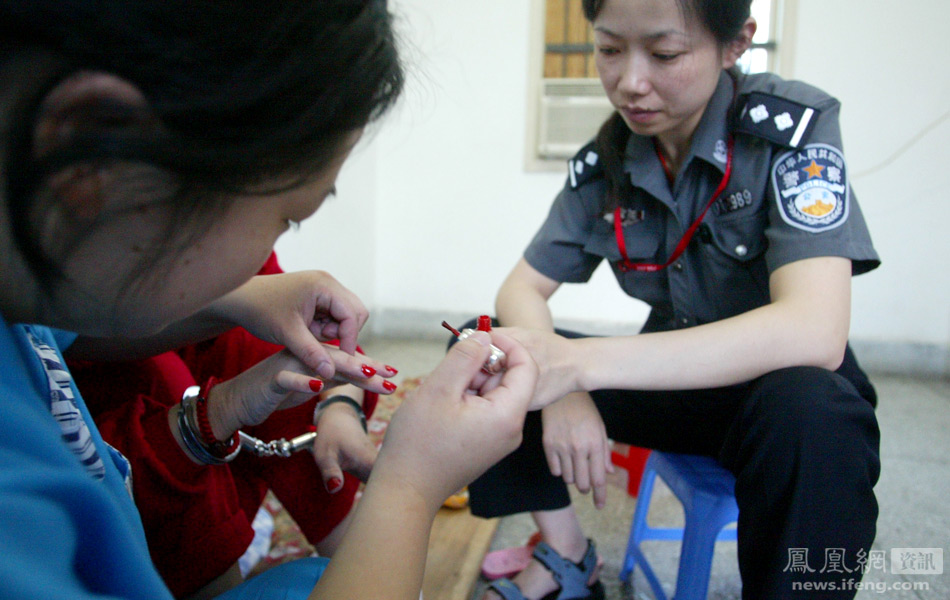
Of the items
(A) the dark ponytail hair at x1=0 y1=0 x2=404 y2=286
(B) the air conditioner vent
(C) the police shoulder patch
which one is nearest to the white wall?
(B) the air conditioner vent

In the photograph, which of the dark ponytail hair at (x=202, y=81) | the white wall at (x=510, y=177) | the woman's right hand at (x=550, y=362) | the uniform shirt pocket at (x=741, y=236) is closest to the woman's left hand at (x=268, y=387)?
the woman's right hand at (x=550, y=362)

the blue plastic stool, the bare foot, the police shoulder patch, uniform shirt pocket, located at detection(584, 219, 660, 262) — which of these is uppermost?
the police shoulder patch

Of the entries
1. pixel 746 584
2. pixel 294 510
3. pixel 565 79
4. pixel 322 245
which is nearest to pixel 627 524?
pixel 746 584

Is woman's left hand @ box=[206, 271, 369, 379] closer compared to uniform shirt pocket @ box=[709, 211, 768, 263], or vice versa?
woman's left hand @ box=[206, 271, 369, 379]

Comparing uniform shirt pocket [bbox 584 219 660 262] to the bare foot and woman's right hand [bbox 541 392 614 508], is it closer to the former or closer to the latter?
woman's right hand [bbox 541 392 614 508]

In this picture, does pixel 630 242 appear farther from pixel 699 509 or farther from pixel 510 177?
pixel 510 177

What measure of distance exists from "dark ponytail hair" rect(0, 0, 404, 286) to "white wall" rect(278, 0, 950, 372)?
167cm

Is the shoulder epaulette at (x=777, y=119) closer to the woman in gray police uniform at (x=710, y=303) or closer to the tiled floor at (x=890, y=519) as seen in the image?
the woman in gray police uniform at (x=710, y=303)

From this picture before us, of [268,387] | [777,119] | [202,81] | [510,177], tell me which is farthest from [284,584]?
[510,177]

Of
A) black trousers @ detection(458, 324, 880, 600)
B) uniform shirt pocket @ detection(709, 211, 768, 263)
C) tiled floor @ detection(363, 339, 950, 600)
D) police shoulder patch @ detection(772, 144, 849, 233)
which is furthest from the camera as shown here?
tiled floor @ detection(363, 339, 950, 600)

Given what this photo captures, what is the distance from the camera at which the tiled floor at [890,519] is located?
1.00 meters

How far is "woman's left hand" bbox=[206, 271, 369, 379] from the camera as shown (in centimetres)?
71

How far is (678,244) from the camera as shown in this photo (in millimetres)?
963

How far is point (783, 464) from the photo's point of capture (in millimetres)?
637
